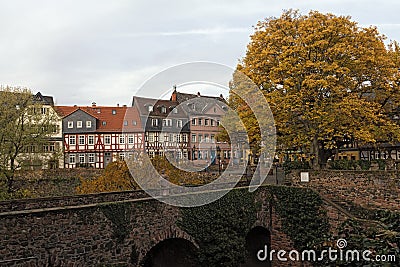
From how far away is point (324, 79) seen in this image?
16.2 metres

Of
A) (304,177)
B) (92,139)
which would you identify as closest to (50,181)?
(92,139)

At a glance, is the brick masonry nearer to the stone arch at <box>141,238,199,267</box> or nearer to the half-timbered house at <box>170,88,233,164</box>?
the stone arch at <box>141,238,199,267</box>

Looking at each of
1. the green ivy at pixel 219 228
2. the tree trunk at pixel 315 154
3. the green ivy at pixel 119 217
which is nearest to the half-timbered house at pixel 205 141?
the tree trunk at pixel 315 154

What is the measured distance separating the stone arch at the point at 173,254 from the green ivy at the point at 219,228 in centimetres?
37

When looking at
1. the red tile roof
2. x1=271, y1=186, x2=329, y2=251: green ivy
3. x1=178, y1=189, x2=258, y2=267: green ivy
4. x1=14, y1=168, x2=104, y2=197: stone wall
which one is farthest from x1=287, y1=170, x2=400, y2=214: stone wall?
the red tile roof

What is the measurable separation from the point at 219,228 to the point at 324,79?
749 centimetres

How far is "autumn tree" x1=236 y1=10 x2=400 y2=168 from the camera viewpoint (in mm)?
16234

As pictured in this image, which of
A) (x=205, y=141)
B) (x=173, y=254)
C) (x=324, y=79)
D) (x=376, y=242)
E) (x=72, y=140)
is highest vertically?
(x=324, y=79)

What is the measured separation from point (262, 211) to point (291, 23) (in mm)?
8049

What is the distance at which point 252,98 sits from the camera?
1789 centimetres

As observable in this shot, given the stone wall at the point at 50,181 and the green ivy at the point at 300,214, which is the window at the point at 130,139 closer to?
the stone wall at the point at 50,181

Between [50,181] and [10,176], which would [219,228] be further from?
[50,181]

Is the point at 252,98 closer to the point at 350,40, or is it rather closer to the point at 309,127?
the point at 309,127

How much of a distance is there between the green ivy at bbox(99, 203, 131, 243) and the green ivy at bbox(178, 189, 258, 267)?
1.98 metres
